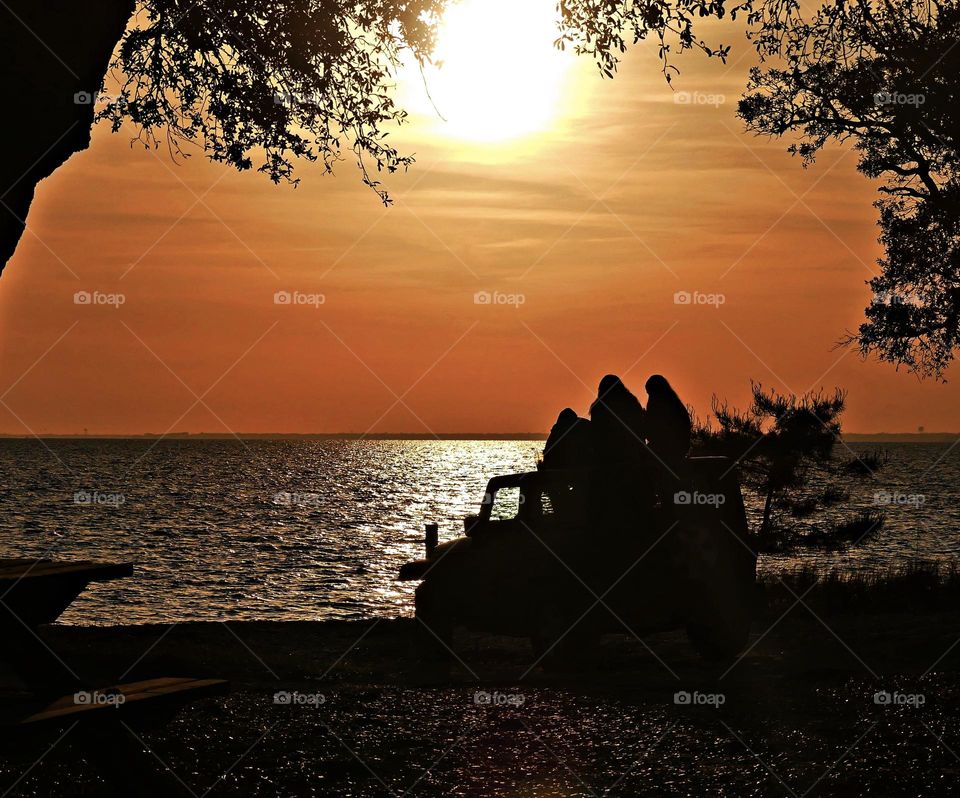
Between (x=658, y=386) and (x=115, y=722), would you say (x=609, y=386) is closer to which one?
(x=658, y=386)

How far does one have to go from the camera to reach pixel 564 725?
828 centimetres

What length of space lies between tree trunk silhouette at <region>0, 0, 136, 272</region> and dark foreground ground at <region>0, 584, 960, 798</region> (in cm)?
308

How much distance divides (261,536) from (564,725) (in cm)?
4872

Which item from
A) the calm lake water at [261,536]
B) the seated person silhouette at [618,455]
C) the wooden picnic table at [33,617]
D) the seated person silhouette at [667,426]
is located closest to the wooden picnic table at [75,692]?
the wooden picnic table at [33,617]

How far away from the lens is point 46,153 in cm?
568

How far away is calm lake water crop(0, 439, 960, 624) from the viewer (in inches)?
1225

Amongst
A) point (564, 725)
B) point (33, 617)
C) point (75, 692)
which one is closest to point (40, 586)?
point (33, 617)

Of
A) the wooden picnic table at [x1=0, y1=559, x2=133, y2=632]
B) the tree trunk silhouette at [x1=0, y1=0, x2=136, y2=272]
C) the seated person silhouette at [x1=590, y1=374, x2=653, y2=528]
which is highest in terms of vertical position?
the tree trunk silhouette at [x1=0, y1=0, x2=136, y2=272]

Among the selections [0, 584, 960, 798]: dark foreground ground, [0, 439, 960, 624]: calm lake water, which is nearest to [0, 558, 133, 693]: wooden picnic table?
[0, 584, 960, 798]: dark foreground ground

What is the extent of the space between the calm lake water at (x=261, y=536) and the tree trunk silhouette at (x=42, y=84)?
72.9 feet

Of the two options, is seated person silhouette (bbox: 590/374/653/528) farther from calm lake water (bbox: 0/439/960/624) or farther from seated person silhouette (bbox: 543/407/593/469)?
calm lake water (bbox: 0/439/960/624)

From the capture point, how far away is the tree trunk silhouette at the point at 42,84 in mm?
5438

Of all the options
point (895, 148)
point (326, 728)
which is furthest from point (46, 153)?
point (895, 148)

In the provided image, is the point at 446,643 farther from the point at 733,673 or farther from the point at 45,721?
the point at 45,721
